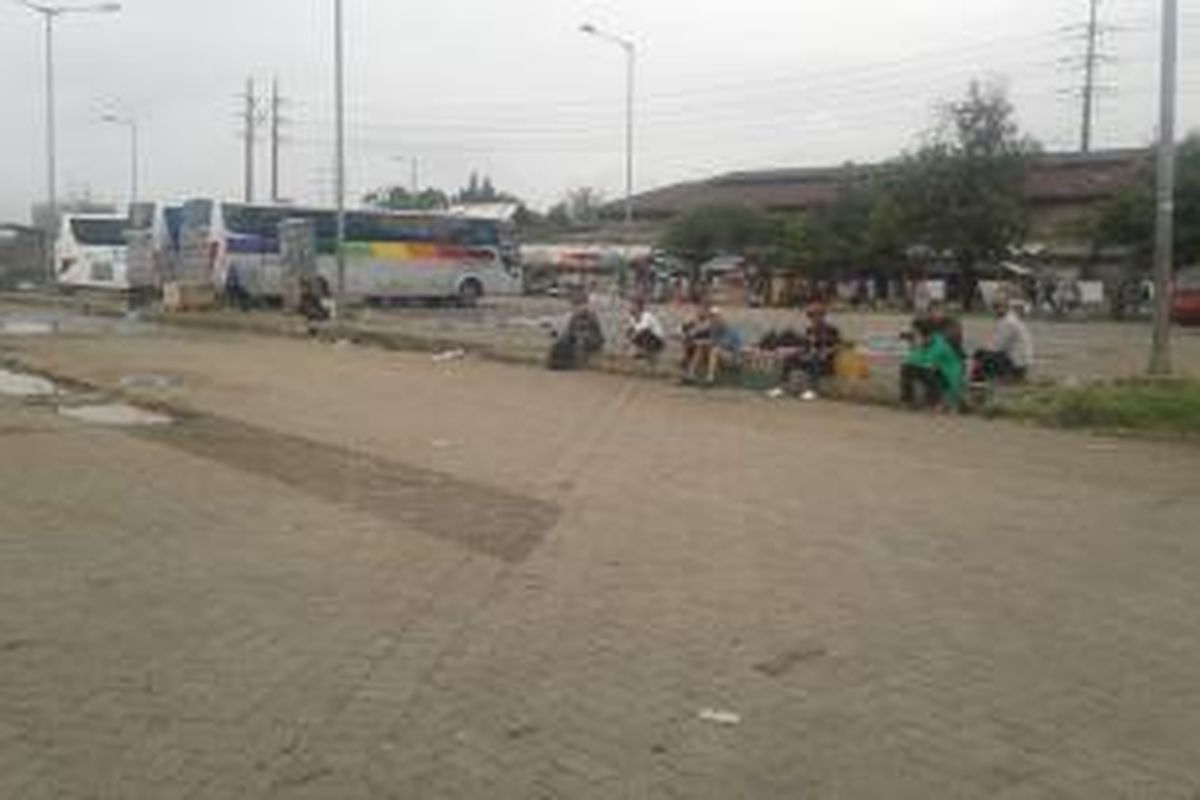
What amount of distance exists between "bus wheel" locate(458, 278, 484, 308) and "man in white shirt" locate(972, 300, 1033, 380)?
3276 cm

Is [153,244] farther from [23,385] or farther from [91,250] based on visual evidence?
[23,385]

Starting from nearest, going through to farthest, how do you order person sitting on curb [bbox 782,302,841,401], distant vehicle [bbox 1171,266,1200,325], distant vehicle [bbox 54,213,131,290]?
person sitting on curb [bbox 782,302,841,401] → distant vehicle [bbox 1171,266,1200,325] → distant vehicle [bbox 54,213,131,290]

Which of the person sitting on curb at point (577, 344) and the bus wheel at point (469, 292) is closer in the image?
the person sitting on curb at point (577, 344)

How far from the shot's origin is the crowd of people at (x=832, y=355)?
20.1m

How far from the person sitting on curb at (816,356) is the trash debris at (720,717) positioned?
15.6 metres

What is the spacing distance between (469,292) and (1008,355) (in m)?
33.6

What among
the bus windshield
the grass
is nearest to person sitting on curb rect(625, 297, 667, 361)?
the grass

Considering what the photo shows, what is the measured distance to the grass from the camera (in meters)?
17.8

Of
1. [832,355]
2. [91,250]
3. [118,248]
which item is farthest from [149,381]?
[91,250]

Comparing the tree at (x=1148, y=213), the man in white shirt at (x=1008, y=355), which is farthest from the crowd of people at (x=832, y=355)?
the tree at (x=1148, y=213)

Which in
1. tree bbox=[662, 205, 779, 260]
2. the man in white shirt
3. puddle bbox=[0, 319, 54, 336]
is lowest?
puddle bbox=[0, 319, 54, 336]

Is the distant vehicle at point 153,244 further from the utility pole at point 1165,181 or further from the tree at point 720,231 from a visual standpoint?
the utility pole at point 1165,181

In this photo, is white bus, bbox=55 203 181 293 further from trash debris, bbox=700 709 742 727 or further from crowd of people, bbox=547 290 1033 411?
trash debris, bbox=700 709 742 727

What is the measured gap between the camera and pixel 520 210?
109m
